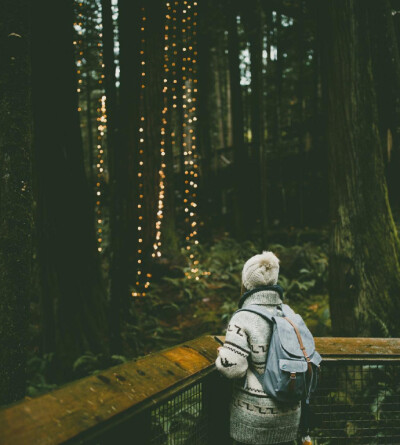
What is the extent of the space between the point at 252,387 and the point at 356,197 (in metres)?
4.32

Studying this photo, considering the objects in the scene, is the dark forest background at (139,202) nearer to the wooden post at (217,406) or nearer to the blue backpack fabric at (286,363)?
the wooden post at (217,406)

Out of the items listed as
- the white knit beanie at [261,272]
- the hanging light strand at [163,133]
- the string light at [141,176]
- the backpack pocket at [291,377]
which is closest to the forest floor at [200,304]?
the string light at [141,176]

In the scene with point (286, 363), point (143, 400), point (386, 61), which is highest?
point (386, 61)

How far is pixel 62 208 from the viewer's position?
7.16 m

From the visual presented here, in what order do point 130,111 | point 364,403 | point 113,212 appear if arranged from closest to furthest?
1. point 364,403
2. point 113,212
3. point 130,111

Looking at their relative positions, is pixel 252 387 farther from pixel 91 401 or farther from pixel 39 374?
pixel 39 374

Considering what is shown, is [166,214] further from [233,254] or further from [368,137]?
[368,137]

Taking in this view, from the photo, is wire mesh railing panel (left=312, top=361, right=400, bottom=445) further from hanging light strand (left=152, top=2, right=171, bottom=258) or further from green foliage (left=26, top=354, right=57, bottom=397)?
hanging light strand (left=152, top=2, right=171, bottom=258)

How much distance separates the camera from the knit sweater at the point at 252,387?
2.73m

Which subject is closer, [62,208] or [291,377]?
[291,377]

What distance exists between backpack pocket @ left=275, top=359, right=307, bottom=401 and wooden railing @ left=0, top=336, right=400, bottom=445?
0.46 m

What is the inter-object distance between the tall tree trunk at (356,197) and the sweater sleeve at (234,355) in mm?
4011

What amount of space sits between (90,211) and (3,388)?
15.2ft

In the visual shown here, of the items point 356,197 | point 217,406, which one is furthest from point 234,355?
point 356,197
